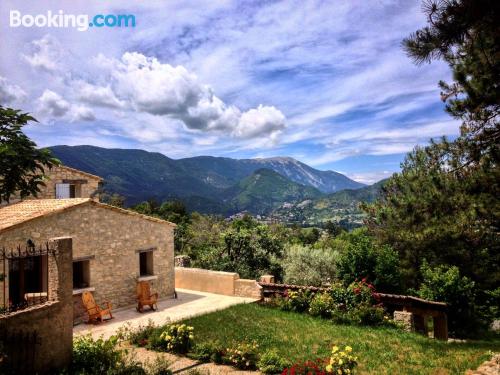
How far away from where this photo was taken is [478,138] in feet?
42.1

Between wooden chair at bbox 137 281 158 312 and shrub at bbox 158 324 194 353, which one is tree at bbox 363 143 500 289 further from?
wooden chair at bbox 137 281 158 312

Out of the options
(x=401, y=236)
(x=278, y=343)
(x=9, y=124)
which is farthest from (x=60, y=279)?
(x=401, y=236)

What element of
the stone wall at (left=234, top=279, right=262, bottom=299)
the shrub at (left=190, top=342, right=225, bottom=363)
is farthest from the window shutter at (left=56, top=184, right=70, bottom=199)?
the shrub at (left=190, top=342, right=225, bottom=363)

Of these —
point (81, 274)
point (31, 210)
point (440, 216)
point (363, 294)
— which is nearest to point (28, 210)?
point (31, 210)

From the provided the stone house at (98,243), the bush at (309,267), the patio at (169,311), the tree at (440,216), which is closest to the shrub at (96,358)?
the patio at (169,311)

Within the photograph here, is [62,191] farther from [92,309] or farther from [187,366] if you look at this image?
[187,366]

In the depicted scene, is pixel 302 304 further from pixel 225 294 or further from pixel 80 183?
pixel 80 183

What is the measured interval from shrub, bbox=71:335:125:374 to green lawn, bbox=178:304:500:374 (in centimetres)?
302

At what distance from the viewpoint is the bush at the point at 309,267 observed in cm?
2225

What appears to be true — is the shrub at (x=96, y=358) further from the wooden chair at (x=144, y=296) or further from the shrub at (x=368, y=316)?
the shrub at (x=368, y=316)

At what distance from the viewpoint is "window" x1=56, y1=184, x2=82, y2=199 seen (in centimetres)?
2035

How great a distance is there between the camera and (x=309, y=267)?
23078mm

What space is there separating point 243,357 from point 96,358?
133 inches

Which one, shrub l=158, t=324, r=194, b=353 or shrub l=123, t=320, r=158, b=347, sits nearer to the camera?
shrub l=158, t=324, r=194, b=353
